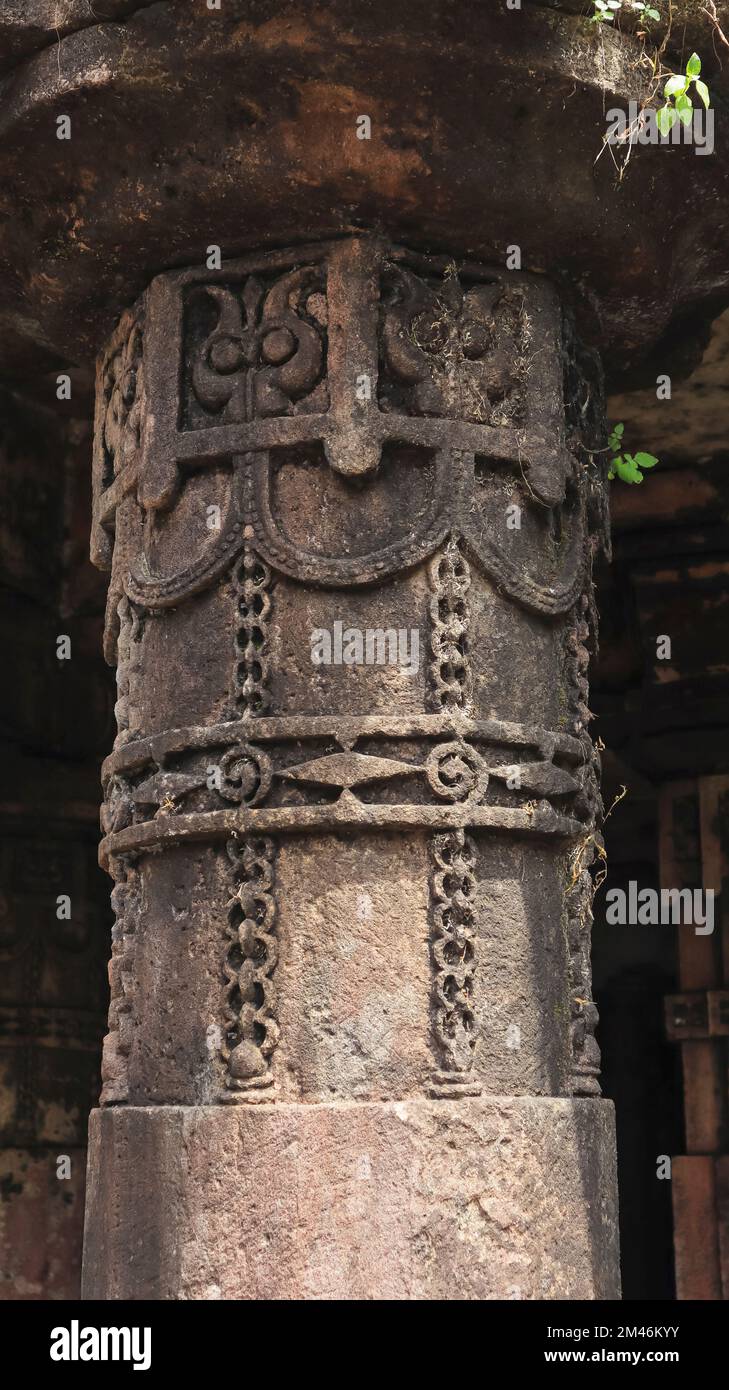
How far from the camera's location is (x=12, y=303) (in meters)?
3.97

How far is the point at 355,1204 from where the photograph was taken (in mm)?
3020

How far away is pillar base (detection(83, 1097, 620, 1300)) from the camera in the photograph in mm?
3016

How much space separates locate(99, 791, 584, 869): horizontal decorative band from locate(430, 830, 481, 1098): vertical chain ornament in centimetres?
5

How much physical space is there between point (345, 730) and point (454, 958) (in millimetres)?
469

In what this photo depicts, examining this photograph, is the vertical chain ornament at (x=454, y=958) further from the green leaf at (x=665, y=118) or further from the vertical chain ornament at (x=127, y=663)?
the green leaf at (x=665, y=118)

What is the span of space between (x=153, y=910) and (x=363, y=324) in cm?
123

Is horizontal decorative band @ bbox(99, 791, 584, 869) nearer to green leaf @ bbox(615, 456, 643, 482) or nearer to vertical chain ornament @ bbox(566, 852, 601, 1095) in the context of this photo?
vertical chain ornament @ bbox(566, 852, 601, 1095)

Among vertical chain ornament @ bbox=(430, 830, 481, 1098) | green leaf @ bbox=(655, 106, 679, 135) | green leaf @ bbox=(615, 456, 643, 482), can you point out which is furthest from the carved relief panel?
green leaf @ bbox=(655, 106, 679, 135)

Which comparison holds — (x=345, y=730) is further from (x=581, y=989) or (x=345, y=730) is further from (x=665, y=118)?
(x=665, y=118)

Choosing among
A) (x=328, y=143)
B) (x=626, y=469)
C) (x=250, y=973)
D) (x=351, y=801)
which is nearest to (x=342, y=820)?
(x=351, y=801)

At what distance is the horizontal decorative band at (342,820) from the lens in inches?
125

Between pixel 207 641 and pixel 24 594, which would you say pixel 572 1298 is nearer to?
pixel 207 641

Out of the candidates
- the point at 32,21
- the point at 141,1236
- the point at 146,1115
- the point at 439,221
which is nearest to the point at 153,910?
the point at 146,1115

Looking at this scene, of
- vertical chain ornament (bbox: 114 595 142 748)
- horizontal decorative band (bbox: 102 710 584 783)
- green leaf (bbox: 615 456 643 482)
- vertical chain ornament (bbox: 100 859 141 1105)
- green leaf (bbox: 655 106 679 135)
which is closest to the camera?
green leaf (bbox: 655 106 679 135)
